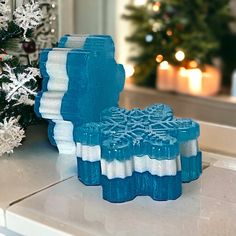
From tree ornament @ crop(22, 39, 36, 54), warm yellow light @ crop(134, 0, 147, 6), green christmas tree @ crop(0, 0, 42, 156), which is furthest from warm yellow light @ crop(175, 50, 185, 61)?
green christmas tree @ crop(0, 0, 42, 156)

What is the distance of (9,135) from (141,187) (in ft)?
1.00

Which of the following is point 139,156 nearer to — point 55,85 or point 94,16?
point 55,85

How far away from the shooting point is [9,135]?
3.05 feet

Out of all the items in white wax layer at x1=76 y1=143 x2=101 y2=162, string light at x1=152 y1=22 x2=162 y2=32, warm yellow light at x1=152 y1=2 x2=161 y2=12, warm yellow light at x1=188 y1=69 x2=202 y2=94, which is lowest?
warm yellow light at x1=188 y1=69 x2=202 y2=94

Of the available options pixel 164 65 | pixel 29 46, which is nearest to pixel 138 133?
pixel 29 46

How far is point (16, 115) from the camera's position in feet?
3.15

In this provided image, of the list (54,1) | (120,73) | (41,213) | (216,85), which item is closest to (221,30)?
(216,85)

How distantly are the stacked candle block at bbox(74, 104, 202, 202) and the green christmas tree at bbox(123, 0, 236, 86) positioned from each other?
151 cm

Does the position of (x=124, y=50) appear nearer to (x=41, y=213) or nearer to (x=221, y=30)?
(x=221, y=30)

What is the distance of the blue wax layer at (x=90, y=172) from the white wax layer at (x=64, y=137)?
14cm

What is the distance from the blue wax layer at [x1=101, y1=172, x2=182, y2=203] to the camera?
74 cm

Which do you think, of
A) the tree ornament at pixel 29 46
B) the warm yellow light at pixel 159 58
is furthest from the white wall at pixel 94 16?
the warm yellow light at pixel 159 58

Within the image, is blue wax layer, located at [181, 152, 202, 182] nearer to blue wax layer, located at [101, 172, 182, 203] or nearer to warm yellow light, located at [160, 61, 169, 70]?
blue wax layer, located at [101, 172, 182, 203]

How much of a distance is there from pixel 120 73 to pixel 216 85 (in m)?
1.55
